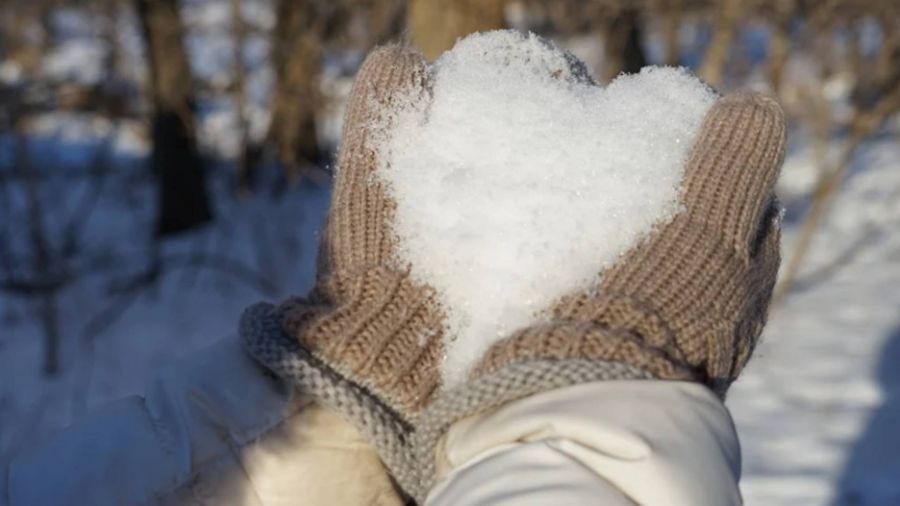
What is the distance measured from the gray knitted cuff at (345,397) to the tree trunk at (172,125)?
294 inches

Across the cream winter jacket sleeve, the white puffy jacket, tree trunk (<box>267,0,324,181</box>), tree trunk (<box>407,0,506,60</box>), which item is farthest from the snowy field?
the cream winter jacket sleeve

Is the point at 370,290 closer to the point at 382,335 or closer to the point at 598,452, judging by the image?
the point at 382,335

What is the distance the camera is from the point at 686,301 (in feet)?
3.67

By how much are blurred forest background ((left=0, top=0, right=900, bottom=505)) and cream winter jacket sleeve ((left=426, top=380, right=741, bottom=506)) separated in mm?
2639

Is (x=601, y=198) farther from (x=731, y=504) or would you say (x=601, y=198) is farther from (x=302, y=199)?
(x=302, y=199)

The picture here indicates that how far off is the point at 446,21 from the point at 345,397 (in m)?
2.56

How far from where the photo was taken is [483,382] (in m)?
1.02

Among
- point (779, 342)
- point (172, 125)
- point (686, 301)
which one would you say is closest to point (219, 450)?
point (686, 301)

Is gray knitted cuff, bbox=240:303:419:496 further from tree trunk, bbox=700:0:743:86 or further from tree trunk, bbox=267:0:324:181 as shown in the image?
tree trunk, bbox=267:0:324:181

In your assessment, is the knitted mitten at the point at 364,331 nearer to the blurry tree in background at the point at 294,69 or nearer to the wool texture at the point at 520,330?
the wool texture at the point at 520,330

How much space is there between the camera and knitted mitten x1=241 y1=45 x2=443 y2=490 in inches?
45.1

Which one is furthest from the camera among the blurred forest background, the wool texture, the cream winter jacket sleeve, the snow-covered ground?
the blurred forest background

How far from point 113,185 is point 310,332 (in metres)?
9.06

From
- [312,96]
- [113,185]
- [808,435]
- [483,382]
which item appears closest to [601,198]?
[483,382]
